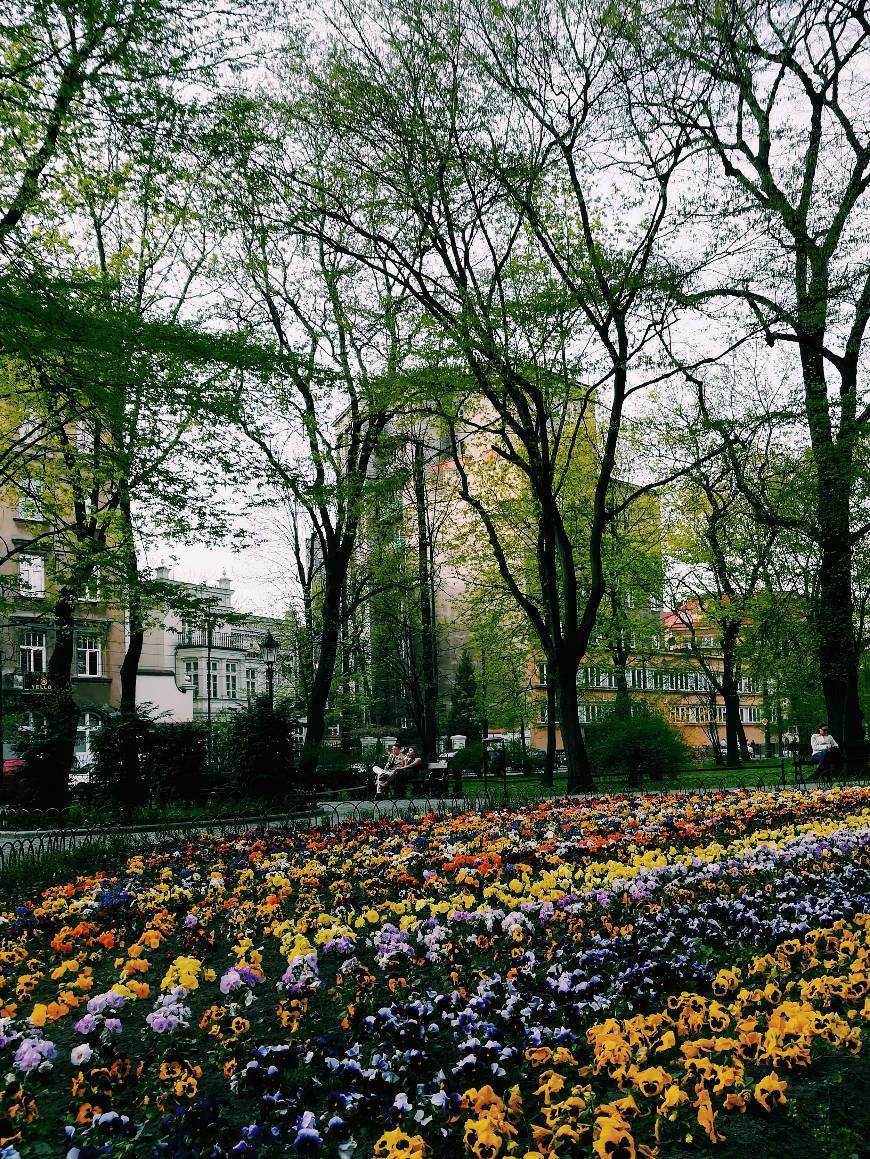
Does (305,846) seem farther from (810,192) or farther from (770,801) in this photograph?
(810,192)

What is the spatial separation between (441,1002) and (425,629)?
101 feet

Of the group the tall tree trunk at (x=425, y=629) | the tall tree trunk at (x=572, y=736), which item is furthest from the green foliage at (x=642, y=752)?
the tall tree trunk at (x=425, y=629)

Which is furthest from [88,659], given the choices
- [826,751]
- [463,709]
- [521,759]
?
[826,751]

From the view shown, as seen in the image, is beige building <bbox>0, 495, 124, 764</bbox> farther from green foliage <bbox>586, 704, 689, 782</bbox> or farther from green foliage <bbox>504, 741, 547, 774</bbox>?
green foliage <bbox>504, 741, 547, 774</bbox>

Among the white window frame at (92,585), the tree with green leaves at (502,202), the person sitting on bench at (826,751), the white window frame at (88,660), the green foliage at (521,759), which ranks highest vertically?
the tree with green leaves at (502,202)

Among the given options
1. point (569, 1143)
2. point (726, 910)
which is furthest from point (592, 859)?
point (569, 1143)

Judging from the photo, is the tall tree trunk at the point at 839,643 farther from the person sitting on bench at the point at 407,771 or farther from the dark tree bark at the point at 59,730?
the dark tree bark at the point at 59,730

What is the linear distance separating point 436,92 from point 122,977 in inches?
596

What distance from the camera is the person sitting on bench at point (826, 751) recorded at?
18500 mm

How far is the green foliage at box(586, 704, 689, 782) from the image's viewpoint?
2133 cm

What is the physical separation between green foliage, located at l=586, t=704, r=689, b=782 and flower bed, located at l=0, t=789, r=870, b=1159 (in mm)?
13726

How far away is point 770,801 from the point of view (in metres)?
11.5

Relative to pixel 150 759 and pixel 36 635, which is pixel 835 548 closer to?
pixel 150 759

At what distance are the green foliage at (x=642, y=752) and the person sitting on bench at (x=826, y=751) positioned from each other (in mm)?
3340
